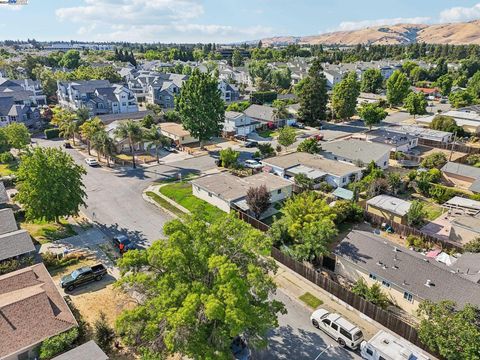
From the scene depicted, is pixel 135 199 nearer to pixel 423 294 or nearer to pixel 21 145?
pixel 21 145

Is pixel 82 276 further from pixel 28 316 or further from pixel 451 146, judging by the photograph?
pixel 451 146

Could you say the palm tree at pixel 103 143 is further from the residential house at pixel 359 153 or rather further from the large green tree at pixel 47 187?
the residential house at pixel 359 153

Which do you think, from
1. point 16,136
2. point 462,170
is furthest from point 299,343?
point 16,136

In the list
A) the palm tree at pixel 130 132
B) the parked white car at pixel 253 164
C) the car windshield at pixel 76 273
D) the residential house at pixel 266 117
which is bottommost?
the car windshield at pixel 76 273

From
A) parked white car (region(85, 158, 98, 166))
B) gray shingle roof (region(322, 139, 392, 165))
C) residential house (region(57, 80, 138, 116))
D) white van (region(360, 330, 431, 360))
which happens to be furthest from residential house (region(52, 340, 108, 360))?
residential house (region(57, 80, 138, 116))

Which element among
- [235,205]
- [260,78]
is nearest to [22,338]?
[235,205]

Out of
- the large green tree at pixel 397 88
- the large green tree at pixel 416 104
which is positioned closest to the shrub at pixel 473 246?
the large green tree at pixel 416 104

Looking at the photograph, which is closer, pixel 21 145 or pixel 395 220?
pixel 395 220
